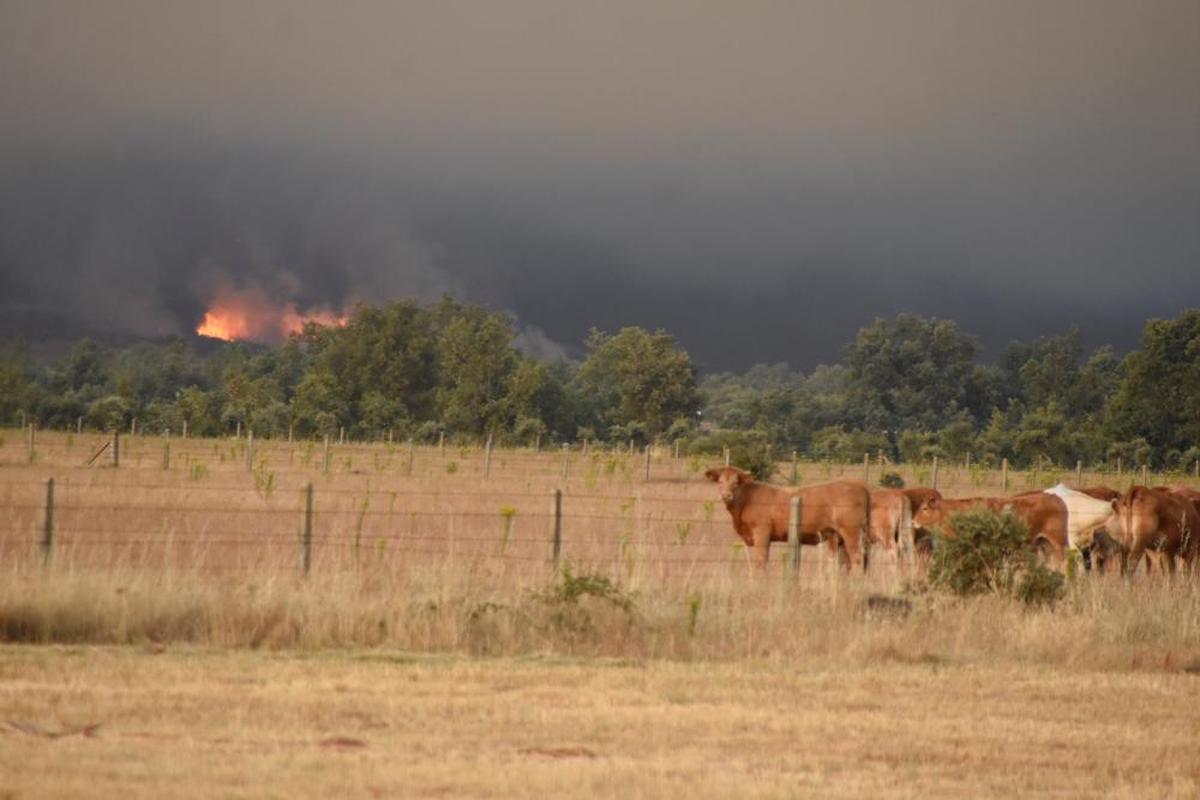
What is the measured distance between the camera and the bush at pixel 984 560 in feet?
56.7

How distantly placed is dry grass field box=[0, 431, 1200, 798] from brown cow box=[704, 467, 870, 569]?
1.91 meters

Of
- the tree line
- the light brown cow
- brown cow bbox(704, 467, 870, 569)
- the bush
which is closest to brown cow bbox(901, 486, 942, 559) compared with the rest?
the light brown cow

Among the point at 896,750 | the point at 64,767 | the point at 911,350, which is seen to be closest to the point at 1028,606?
the point at 896,750

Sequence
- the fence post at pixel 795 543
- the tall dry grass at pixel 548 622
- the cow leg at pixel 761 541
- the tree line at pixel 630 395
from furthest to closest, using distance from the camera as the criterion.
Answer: the tree line at pixel 630 395, the cow leg at pixel 761 541, the fence post at pixel 795 543, the tall dry grass at pixel 548 622

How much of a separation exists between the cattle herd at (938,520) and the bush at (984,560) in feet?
14.0

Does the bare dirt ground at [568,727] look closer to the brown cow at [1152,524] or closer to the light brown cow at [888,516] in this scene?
the light brown cow at [888,516]

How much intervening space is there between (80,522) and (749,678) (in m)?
17.3

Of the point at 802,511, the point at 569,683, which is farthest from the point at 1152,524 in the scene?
the point at 569,683

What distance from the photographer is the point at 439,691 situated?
12352 mm

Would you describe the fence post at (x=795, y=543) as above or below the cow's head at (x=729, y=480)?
below

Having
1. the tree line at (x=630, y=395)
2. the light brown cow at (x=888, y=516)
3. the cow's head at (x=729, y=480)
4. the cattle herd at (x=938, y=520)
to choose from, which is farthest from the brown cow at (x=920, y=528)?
the tree line at (x=630, y=395)

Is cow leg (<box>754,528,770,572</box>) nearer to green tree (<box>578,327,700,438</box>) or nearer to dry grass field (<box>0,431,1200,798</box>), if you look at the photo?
dry grass field (<box>0,431,1200,798</box>)

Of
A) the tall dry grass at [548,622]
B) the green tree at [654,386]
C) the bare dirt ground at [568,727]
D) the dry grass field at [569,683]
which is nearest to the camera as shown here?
the bare dirt ground at [568,727]

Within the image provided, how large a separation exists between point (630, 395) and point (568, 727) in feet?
310
